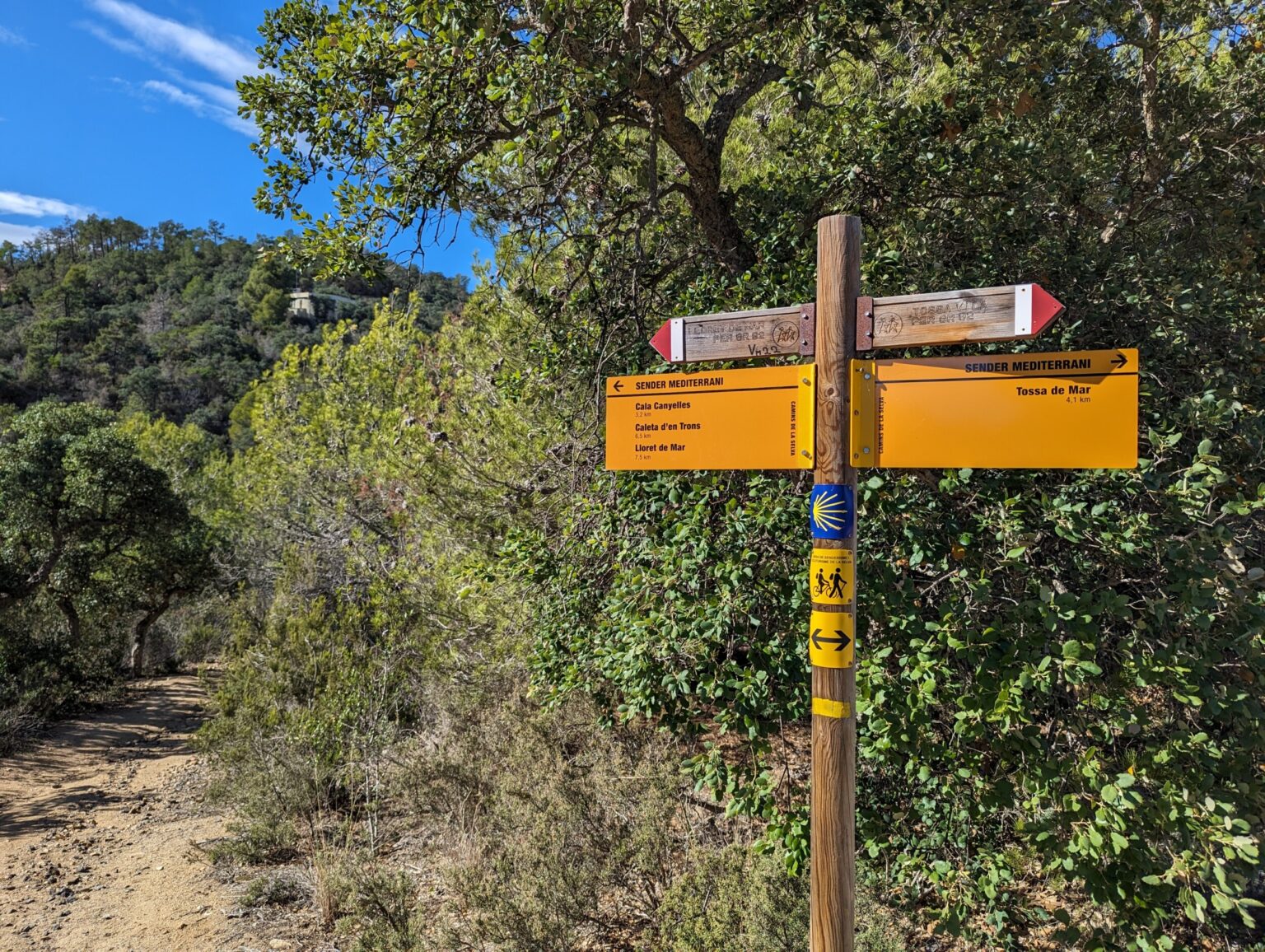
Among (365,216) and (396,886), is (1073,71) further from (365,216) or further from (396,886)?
(396,886)

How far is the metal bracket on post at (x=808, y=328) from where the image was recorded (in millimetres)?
2285

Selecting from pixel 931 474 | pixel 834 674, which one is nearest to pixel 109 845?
pixel 834 674

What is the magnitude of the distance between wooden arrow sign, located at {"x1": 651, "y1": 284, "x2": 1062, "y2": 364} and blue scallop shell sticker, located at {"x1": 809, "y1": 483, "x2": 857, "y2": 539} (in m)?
0.45

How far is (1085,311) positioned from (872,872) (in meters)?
2.64

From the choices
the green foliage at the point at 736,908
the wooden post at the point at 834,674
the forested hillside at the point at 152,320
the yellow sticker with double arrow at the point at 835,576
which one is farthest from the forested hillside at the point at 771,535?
the forested hillside at the point at 152,320

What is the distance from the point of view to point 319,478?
39.0 ft

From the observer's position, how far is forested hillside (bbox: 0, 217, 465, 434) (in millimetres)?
39906

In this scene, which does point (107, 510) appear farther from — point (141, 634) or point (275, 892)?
point (275, 892)

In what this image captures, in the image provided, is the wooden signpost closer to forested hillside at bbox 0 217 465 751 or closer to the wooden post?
the wooden post

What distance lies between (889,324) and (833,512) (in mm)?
587

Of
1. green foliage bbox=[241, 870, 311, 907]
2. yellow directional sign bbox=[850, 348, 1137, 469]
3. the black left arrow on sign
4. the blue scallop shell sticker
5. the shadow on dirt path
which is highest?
yellow directional sign bbox=[850, 348, 1137, 469]

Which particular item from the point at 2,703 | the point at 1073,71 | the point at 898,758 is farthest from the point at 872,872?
the point at 2,703

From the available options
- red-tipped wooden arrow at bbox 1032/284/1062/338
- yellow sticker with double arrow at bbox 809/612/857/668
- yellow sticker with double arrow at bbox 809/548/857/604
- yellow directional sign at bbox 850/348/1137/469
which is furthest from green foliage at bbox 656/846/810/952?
red-tipped wooden arrow at bbox 1032/284/1062/338

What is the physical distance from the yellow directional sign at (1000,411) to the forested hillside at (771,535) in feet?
1.79
